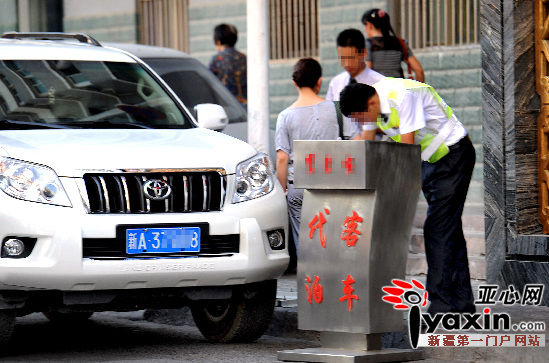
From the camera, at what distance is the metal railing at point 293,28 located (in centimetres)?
1638

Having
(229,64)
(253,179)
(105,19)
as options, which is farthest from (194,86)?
(105,19)

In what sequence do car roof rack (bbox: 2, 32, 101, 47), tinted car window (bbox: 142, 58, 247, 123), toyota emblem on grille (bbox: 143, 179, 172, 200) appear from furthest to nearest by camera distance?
tinted car window (bbox: 142, 58, 247, 123), car roof rack (bbox: 2, 32, 101, 47), toyota emblem on grille (bbox: 143, 179, 172, 200)

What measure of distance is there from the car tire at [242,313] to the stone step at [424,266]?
2852mm

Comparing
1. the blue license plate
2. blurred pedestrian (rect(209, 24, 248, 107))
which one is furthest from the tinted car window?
the blue license plate

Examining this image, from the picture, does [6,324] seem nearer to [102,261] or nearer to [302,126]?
[102,261]

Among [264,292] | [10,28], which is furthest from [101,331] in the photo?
[10,28]

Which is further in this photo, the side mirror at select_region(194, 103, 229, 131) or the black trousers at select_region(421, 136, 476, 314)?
the side mirror at select_region(194, 103, 229, 131)

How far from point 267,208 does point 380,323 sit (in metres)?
1.19

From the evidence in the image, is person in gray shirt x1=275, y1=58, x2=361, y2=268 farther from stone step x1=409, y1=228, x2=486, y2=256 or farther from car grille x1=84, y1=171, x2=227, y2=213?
stone step x1=409, y1=228, x2=486, y2=256

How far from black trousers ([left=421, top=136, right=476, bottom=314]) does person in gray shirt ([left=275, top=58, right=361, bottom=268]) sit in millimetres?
1219

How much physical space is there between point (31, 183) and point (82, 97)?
4.86 ft

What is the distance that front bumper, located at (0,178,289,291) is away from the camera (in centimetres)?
733

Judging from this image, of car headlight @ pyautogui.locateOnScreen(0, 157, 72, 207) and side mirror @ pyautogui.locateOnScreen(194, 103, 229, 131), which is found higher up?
side mirror @ pyautogui.locateOnScreen(194, 103, 229, 131)

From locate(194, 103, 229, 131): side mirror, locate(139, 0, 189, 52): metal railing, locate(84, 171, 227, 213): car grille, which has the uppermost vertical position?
locate(139, 0, 189, 52): metal railing
